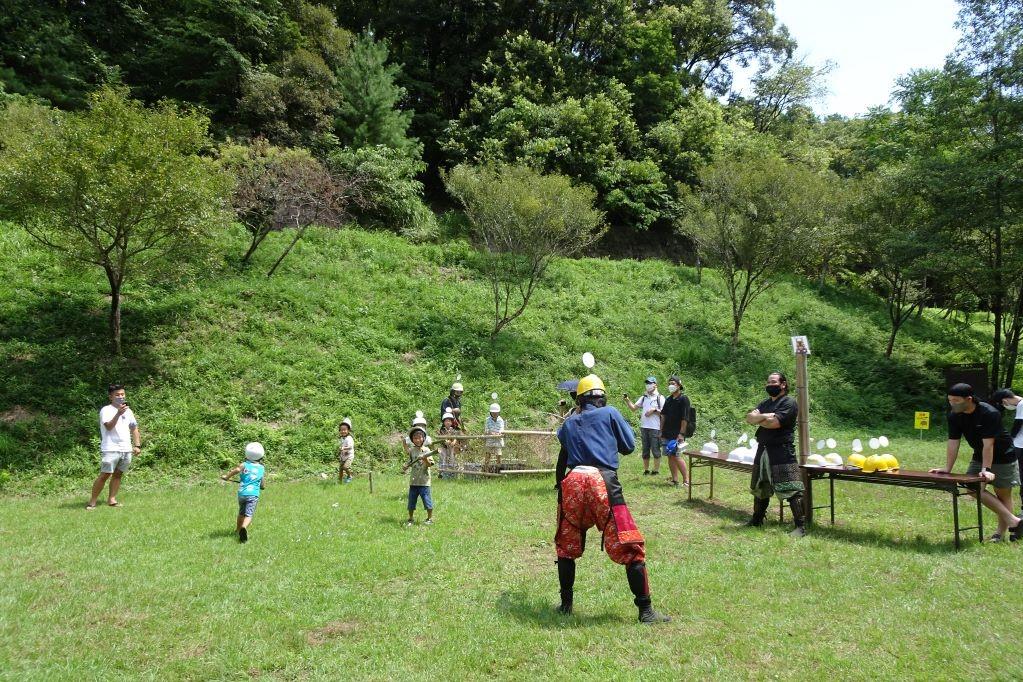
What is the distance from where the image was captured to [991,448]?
782 cm

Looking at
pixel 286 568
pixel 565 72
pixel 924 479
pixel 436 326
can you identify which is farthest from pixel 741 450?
pixel 565 72

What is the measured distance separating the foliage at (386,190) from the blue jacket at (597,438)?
2200cm

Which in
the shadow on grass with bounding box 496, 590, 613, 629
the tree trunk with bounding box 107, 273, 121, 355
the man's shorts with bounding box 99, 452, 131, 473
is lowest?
the shadow on grass with bounding box 496, 590, 613, 629

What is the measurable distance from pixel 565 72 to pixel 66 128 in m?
26.4

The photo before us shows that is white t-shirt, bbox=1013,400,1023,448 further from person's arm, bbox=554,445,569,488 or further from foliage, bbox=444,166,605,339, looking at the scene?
foliage, bbox=444,166,605,339

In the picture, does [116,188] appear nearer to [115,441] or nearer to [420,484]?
[115,441]

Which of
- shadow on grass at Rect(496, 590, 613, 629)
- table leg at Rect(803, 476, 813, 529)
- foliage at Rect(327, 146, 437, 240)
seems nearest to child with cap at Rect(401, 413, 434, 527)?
shadow on grass at Rect(496, 590, 613, 629)

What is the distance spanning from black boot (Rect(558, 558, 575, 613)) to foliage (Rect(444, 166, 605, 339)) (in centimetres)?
1597

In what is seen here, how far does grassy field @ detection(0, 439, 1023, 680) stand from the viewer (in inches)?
194

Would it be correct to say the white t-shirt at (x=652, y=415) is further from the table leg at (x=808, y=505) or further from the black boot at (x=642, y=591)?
the black boot at (x=642, y=591)

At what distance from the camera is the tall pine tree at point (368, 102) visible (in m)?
29.7

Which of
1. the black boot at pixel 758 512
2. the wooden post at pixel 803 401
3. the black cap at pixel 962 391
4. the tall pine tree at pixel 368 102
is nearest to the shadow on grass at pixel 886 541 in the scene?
the black boot at pixel 758 512

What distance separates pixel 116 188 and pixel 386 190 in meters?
14.4

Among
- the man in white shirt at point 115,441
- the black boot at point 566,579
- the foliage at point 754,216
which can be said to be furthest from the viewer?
the foliage at point 754,216
